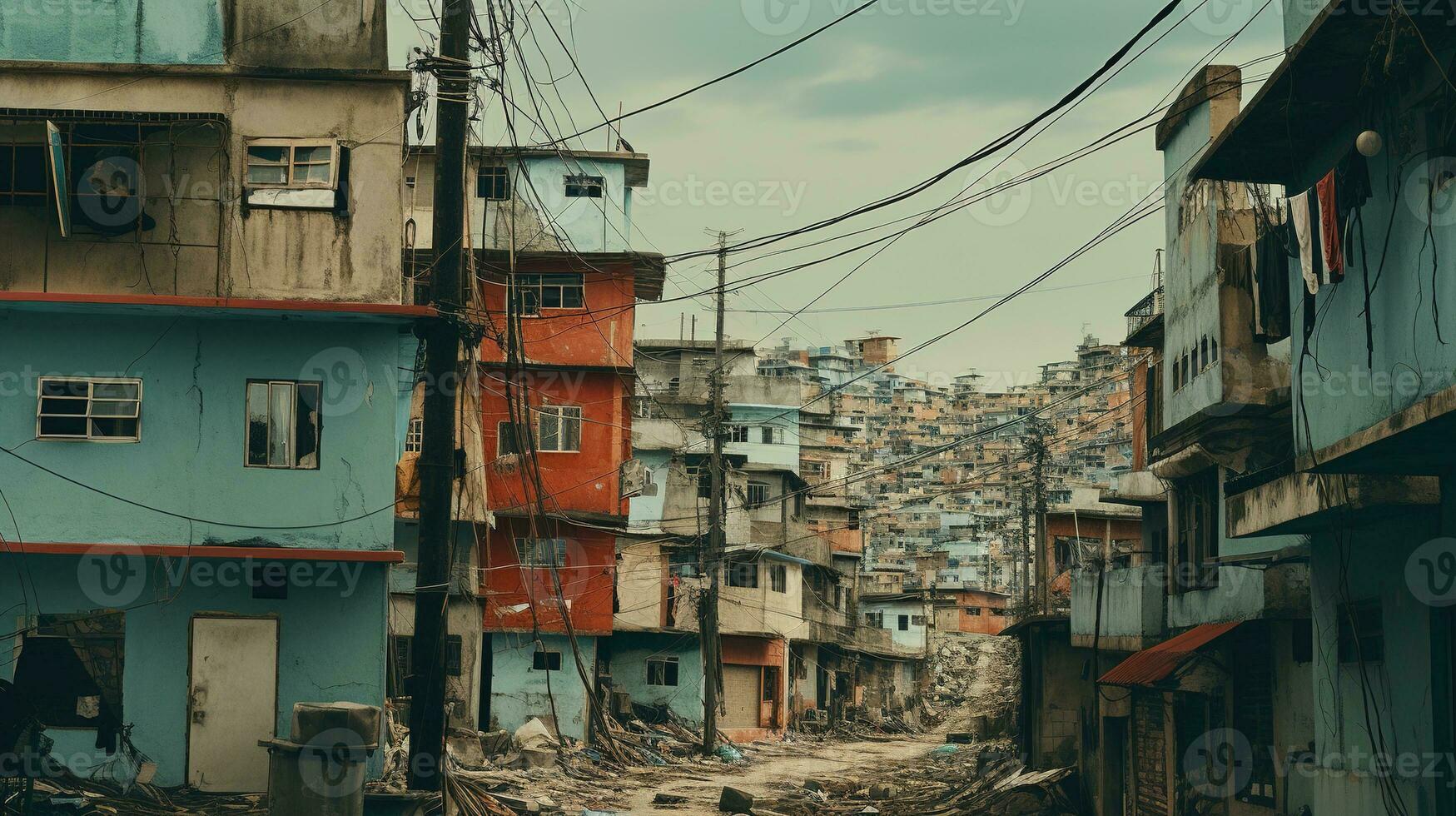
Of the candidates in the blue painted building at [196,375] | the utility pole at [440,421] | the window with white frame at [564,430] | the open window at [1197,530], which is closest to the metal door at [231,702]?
the blue painted building at [196,375]

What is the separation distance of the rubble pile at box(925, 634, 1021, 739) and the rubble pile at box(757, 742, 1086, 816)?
109 feet

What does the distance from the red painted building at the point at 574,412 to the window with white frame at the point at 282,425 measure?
2109cm

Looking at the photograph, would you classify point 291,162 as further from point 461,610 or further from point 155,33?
point 461,610

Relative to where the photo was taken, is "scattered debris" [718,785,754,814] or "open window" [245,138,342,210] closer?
"open window" [245,138,342,210]

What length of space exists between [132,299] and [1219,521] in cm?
1749

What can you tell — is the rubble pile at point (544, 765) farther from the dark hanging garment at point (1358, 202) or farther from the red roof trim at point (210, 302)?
the dark hanging garment at point (1358, 202)

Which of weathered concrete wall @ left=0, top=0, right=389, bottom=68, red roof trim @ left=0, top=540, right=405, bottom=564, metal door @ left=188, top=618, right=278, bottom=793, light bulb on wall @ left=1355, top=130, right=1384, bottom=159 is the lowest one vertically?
metal door @ left=188, top=618, right=278, bottom=793

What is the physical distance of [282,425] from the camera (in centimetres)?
2152

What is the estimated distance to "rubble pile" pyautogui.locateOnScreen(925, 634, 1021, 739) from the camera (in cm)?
7550

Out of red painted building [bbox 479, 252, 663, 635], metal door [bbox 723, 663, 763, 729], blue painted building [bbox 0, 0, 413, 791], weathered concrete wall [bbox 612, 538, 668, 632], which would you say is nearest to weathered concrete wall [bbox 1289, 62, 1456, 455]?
blue painted building [bbox 0, 0, 413, 791]

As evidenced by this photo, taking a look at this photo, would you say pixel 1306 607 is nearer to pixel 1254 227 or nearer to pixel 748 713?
pixel 1254 227

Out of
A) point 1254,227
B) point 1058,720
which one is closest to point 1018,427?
point 1058,720

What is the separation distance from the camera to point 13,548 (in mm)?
20453

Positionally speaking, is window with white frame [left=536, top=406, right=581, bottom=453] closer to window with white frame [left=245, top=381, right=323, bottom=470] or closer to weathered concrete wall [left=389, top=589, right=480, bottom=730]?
weathered concrete wall [left=389, top=589, right=480, bottom=730]
